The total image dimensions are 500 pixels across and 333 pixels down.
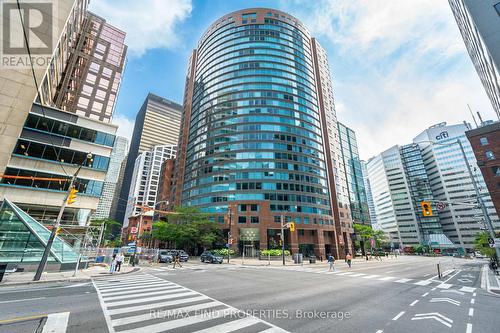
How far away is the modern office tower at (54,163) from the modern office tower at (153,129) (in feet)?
382

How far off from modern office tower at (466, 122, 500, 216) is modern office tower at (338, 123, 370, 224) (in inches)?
1527

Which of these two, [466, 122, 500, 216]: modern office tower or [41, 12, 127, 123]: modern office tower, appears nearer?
[466, 122, 500, 216]: modern office tower

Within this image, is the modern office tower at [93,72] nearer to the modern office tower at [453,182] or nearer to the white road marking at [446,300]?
the white road marking at [446,300]

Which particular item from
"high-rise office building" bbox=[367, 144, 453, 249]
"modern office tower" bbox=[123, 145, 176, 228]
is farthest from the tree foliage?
"high-rise office building" bbox=[367, 144, 453, 249]

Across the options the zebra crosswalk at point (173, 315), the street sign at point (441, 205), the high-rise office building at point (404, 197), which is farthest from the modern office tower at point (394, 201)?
the zebra crosswalk at point (173, 315)

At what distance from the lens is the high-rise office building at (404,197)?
123m

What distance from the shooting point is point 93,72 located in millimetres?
55938

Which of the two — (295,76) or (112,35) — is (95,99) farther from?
(295,76)

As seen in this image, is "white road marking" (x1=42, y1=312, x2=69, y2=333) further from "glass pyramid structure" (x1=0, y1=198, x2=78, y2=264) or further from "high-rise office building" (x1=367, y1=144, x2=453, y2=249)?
"high-rise office building" (x1=367, y1=144, x2=453, y2=249)

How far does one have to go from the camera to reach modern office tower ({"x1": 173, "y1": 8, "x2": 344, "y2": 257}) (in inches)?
2112

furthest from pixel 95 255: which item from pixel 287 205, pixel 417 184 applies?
pixel 417 184

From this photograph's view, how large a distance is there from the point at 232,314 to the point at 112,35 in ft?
282

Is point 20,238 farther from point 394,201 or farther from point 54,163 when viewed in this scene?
point 394,201

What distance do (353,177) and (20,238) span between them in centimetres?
9443
